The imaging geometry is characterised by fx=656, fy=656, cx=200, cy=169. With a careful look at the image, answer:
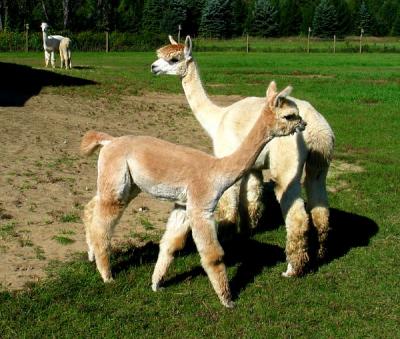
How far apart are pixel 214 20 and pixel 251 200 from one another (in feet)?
243

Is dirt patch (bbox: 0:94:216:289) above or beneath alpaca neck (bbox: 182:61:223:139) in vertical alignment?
beneath

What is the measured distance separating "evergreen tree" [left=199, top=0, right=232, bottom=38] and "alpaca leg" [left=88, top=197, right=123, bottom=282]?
7575 cm

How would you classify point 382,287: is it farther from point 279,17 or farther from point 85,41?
point 279,17

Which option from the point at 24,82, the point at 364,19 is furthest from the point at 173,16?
the point at 24,82

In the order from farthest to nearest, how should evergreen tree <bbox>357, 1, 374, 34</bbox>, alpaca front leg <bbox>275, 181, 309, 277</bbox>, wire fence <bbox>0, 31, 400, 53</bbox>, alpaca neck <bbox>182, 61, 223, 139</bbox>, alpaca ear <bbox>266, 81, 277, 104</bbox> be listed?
evergreen tree <bbox>357, 1, 374, 34</bbox> → wire fence <bbox>0, 31, 400, 53</bbox> → alpaca neck <bbox>182, 61, 223, 139</bbox> → alpaca front leg <bbox>275, 181, 309, 277</bbox> → alpaca ear <bbox>266, 81, 277, 104</bbox>

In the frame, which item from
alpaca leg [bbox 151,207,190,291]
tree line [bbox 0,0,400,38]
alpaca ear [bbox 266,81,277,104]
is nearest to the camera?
alpaca ear [bbox 266,81,277,104]

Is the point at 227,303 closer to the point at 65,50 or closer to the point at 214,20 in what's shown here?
the point at 65,50

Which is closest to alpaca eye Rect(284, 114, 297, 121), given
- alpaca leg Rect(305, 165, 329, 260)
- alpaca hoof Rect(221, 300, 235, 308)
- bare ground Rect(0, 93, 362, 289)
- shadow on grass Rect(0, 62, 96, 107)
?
alpaca leg Rect(305, 165, 329, 260)

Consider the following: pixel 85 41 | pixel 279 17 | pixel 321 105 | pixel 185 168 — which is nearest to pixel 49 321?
pixel 185 168

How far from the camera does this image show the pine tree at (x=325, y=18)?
82938 mm

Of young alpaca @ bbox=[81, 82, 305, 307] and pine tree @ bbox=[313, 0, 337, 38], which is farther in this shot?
pine tree @ bbox=[313, 0, 337, 38]

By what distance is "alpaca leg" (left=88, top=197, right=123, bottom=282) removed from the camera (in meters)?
6.43

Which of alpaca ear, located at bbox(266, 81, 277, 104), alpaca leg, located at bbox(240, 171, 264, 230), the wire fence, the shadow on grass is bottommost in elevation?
the wire fence

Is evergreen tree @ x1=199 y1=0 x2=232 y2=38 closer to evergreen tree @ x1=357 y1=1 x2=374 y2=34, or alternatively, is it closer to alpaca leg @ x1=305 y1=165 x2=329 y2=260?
evergreen tree @ x1=357 y1=1 x2=374 y2=34
